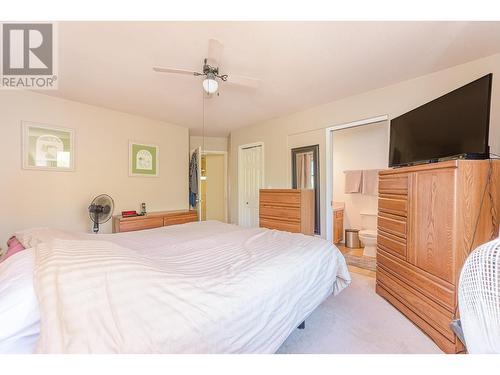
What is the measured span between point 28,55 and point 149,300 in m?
2.42

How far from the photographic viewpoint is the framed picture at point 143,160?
345 centimetres

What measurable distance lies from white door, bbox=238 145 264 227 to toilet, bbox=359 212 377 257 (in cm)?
186

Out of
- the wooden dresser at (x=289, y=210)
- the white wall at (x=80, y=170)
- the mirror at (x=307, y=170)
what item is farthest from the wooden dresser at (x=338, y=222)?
the white wall at (x=80, y=170)

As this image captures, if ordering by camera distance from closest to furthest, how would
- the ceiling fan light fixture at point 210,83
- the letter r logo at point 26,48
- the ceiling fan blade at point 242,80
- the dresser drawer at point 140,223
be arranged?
1. the letter r logo at point 26,48
2. the ceiling fan light fixture at point 210,83
3. the ceiling fan blade at point 242,80
4. the dresser drawer at point 140,223

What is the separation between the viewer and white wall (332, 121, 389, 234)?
12.1 feet

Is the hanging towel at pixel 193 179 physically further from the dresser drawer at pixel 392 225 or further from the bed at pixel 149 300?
the dresser drawer at pixel 392 225

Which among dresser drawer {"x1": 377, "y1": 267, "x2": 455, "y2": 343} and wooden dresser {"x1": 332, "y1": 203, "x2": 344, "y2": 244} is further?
wooden dresser {"x1": 332, "y1": 203, "x2": 344, "y2": 244}

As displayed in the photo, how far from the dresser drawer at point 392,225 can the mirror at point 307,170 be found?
3.64 ft

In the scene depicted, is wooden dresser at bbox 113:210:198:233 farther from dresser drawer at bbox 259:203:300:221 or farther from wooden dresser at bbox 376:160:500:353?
wooden dresser at bbox 376:160:500:353

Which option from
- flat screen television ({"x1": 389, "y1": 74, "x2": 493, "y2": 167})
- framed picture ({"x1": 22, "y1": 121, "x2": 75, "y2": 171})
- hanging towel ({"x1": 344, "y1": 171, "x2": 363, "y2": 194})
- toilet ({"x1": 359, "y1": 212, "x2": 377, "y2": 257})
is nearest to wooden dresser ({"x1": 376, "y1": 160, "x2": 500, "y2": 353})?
flat screen television ({"x1": 389, "y1": 74, "x2": 493, "y2": 167})

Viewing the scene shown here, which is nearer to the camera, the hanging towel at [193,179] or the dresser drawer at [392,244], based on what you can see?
the dresser drawer at [392,244]

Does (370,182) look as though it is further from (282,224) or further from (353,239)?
(282,224)
